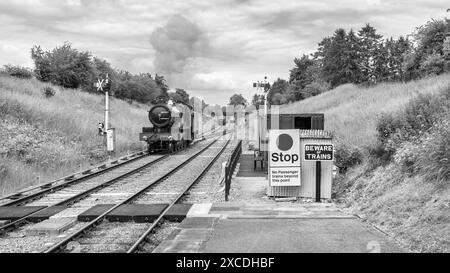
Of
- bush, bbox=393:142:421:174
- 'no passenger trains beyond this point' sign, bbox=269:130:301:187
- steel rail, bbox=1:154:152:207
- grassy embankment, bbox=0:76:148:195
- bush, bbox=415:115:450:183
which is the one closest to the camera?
bush, bbox=415:115:450:183

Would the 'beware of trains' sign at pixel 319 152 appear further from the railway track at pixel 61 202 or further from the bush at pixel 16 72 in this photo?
the bush at pixel 16 72

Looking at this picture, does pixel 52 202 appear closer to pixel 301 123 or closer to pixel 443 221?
pixel 301 123

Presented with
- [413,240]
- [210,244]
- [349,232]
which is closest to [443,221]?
[413,240]

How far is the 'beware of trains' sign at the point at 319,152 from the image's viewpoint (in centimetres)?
1116

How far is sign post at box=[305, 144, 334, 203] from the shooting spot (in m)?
11.2

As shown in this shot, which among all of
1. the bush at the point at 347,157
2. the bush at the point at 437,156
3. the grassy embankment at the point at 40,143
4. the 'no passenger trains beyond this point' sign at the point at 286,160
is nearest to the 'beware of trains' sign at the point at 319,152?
the 'no passenger trains beyond this point' sign at the point at 286,160

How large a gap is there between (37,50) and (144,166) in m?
37.2

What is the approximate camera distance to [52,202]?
12.1 meters

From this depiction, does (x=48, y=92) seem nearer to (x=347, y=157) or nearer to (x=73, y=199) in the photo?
(x=73, y=199)

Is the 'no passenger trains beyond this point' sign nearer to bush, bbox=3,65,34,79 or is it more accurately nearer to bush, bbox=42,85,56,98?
bush, bbox=42,85,56,98

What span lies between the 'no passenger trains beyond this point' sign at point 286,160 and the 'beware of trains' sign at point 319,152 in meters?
0.28

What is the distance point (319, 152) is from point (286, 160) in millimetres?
836

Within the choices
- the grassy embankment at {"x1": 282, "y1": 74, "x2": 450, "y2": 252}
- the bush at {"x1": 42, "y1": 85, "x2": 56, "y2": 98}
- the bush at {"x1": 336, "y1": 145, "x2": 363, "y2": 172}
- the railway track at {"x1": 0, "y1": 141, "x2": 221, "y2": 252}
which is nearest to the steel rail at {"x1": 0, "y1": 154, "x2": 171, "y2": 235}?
the railway track at {"x1": 0, "y1": 141, "x2": 221, "y2": 252}

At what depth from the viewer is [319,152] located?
11227mm
